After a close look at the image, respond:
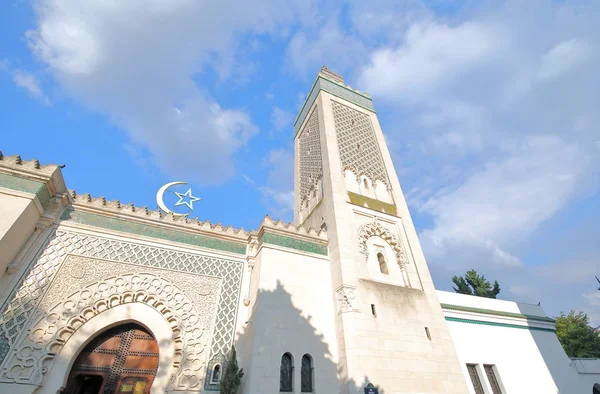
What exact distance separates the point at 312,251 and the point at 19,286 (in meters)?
5.20

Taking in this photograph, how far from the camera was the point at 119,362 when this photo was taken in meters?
4.97

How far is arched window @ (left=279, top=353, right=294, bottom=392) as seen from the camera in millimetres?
5038

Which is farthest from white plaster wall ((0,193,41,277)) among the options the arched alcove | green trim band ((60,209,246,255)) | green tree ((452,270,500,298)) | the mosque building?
green tree ((452,270,500,298))

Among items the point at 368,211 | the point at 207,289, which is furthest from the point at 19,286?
the point at 368,211

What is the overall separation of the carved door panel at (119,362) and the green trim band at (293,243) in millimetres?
2820

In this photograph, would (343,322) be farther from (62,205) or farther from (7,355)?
(62,205)

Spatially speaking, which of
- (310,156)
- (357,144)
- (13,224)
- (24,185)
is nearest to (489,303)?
(357,144)

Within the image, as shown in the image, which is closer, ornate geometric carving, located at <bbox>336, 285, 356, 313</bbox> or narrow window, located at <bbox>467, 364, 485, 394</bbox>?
ornate geometric carving, located at <bbox>336, 285, 356, 313</bbox>

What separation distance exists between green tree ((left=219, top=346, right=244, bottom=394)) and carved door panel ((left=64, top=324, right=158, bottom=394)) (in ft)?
4.41

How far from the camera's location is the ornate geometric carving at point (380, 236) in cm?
717

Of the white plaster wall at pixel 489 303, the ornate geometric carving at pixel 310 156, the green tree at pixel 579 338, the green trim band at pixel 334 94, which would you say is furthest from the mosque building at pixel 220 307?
the green tree at pixel 579 338

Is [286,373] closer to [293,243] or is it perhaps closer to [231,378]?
[231,378]

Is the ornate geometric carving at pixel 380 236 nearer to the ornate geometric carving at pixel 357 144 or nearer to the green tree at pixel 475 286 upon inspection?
the ornate geometric carving at pixel 357 144

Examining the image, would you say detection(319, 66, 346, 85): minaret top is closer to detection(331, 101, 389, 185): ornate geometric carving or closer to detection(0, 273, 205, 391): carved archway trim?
detection(331, 101, 389, 185): ornate geometric carving
